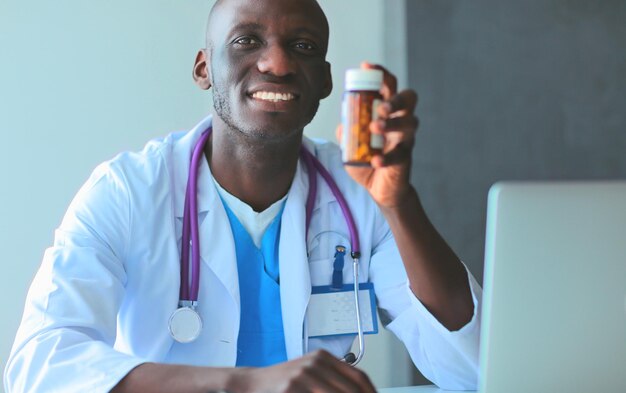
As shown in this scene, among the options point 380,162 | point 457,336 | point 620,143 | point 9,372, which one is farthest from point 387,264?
point 620,143

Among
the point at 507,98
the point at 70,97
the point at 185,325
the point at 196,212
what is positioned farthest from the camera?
the point at 507,98

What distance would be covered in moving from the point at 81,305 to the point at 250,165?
1.81 feet

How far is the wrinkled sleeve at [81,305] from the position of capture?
4.88ft

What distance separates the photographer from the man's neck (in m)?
2.00

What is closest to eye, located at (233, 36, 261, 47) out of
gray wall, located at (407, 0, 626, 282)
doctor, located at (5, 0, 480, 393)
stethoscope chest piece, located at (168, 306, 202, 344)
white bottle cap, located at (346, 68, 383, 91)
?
doctor, located at (5, 0, 480, 393)

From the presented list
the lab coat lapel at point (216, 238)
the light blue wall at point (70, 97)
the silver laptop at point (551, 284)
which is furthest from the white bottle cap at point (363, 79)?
the light blue wall at point (70, 97)

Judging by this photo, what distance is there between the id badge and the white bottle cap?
73 centimetres

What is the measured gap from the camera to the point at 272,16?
1950mm

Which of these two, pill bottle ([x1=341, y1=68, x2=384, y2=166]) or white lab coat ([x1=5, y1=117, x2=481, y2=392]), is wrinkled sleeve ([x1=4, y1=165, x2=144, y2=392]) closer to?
white lab coat ([x1=5, y1=117, x2=481, y2=392])

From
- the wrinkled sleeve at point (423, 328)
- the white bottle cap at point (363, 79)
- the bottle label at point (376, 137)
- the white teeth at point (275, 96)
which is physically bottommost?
the wrinkled sleeve at point (423, 328)

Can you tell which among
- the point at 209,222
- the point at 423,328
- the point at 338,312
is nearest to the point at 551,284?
the point at 423,328

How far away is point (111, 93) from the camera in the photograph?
276 centimetres

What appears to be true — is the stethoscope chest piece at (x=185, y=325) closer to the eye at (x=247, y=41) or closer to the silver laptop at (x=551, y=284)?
the eye at (x=247, y=41)

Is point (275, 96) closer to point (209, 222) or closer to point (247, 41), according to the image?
point (247, 41)
